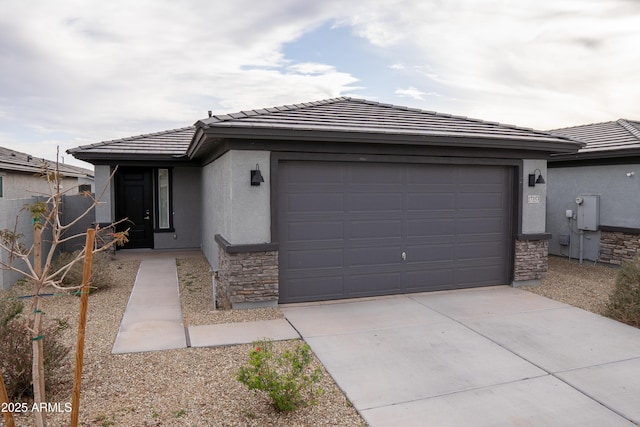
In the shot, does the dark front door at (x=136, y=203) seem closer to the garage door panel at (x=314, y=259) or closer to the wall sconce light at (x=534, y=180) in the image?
the garage door panel at (x=314, y=259)

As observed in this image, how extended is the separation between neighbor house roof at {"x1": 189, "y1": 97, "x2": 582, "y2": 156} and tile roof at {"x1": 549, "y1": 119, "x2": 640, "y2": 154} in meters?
2.68

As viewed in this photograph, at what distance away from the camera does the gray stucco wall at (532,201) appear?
8969 mm

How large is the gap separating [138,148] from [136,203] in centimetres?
191

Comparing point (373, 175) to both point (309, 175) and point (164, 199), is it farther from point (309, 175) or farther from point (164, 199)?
point (164, 199)

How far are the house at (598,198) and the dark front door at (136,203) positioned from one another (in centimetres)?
1207

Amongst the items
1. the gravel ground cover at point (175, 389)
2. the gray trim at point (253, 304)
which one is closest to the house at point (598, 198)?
the gravel ground cover at point (175, 389)

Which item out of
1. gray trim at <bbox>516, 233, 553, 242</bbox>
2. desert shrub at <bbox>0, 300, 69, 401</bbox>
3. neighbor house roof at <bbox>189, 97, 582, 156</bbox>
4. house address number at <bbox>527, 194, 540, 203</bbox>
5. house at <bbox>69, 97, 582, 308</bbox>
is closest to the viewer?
desert shrub at <bbox>0, 300, 69, 401</bbox>

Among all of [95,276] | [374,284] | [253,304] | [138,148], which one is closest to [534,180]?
[374,284]

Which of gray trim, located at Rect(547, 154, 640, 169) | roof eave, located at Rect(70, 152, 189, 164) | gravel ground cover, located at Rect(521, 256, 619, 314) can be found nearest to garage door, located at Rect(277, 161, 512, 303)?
gravel ground cover, located at Rect(521, 256, 619, 314)

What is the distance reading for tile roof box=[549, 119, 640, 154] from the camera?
1085cm

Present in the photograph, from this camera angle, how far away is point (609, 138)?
11.9 m

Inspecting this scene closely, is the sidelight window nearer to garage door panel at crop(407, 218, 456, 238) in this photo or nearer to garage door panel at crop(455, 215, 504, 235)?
garage door panel at crop(407, 218, 456, 238)

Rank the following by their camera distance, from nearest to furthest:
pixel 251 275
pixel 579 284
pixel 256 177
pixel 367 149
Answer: pixel 256 177, pixel 251 275, pixel 367 149, pixel 579 284

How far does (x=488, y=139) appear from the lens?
820 cm
